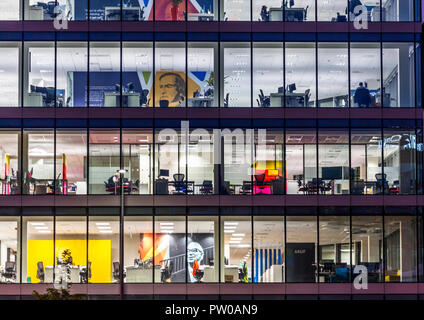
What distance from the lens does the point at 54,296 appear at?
46.7 m
